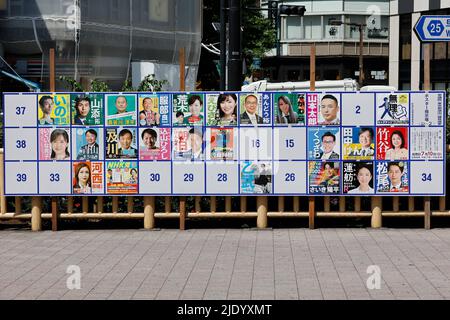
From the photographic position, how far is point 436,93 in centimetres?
1280

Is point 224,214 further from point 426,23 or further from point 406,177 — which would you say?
point 426,23

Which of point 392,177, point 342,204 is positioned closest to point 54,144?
point 342,204

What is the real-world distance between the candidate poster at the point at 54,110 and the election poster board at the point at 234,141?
0.5 inches

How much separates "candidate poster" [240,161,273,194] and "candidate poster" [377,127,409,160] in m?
1.55

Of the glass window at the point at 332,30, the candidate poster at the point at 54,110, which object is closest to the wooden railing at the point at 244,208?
the candidate poster at the point at 54,110

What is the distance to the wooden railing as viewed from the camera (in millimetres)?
13094

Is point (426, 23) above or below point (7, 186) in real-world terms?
above

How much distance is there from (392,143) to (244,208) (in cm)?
224

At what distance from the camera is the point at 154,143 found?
12945 millimetres

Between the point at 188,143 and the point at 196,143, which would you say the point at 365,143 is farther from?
the point at 188,143

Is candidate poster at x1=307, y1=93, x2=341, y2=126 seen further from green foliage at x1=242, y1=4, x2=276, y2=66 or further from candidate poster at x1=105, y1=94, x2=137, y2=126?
green foliage at x1=242, y1=4, x2=276, y2=66

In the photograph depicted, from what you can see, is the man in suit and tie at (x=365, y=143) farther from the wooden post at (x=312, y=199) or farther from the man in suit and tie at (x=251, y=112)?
the man in suit and tie at (x=251, y=112)

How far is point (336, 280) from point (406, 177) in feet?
13.1
